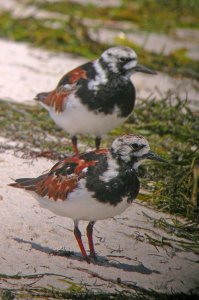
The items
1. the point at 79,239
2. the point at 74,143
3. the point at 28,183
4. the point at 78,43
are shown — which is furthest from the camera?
the point at 78,43

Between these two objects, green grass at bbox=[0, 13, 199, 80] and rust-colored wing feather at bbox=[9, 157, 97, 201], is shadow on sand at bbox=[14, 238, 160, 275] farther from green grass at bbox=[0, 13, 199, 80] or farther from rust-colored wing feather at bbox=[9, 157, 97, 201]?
green grass at bbox=[0, 13, 199, 80]

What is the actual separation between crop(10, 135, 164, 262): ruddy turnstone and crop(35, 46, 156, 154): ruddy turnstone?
101 cm

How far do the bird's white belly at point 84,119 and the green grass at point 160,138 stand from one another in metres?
0.30

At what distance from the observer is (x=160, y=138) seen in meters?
6.46

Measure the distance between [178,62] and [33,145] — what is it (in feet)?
9.37

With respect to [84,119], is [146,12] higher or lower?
lower

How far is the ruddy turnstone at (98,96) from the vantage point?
5.43m

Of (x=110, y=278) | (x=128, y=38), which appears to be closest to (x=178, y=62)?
(x=128, y=38)

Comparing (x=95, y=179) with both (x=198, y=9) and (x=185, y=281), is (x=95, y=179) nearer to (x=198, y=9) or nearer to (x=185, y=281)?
(x=185, y=281)

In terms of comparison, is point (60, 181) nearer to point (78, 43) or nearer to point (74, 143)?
point (74, 143)

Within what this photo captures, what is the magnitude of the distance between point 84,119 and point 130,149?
3.80ft

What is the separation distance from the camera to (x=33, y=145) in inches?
229

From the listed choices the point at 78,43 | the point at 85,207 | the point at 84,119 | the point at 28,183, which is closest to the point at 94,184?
the point at 85,207

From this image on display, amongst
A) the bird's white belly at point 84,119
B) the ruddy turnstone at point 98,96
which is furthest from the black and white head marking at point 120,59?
the bird's white belly at point 84,119
